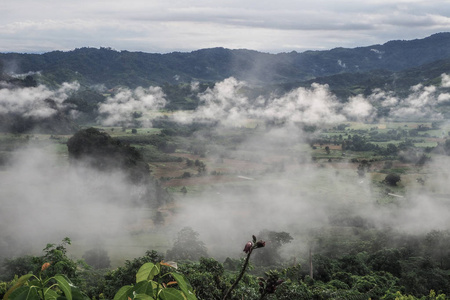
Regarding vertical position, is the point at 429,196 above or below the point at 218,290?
below

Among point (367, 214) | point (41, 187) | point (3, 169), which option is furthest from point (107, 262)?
point (3, 169)

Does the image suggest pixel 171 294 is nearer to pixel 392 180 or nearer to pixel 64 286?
pixel 64 286

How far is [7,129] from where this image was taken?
114875 mm

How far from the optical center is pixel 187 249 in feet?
121

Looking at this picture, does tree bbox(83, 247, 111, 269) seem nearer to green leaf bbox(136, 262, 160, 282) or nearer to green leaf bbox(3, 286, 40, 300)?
green leaf bbox(136, 262, 160, 282)

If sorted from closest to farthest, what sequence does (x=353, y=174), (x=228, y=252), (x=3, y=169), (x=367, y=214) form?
(x=228, y=252)
(x=367, y=214)
(x=3, y=169)
(x=353, y=174)

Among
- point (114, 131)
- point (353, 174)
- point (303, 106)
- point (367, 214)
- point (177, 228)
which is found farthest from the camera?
point (303, 106)

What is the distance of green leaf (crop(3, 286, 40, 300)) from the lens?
284cm

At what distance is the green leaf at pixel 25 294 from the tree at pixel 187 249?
34205 mm

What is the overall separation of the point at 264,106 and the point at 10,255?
158 metres

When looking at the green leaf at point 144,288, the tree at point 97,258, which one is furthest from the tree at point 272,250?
the green leaf at point 144,288

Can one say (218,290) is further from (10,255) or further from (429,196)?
(429,196)

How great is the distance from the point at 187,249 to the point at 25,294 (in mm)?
35071

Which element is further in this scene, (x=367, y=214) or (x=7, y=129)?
(x=7, y=129)
